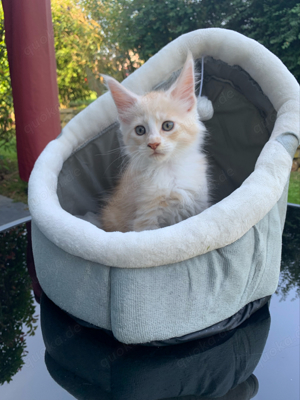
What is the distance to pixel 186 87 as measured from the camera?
1412mm

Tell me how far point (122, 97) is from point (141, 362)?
3.16 ft

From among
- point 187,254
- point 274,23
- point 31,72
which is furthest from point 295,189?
point 187,254

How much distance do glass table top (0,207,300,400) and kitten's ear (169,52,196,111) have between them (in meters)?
0.83

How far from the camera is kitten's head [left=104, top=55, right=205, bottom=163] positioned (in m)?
1.36

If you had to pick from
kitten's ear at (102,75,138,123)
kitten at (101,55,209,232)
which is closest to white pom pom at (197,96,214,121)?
kitten at (101,55,209,232)

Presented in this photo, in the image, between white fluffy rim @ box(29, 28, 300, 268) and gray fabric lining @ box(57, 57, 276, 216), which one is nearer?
white fluffy rim @ box(29, 28, 300, 268)

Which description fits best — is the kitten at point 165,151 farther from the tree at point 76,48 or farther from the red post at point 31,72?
the tree at point 76,48

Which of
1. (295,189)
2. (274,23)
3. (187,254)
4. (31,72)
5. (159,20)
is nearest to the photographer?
(187,254)

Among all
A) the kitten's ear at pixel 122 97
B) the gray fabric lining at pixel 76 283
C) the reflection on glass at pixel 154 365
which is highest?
the kitten's ear at pixel 122 97

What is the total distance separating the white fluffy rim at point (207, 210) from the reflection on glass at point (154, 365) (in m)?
0.29

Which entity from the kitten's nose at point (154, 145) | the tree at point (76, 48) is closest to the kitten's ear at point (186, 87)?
the kitten's nose at point (154, 145)

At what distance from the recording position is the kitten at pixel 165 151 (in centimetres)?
138

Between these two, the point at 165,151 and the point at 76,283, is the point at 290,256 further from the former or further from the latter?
the point at 76,283

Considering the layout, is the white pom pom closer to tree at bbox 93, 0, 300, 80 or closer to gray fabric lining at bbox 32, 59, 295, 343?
gray fabric lining at bbox 32, 59, 295, 343
